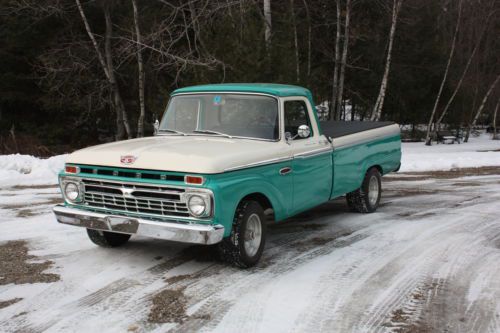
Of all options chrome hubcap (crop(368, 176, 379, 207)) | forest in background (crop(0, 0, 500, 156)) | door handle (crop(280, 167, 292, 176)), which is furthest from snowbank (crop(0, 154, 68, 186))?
door handle (crop(280, 167, 292, 176))

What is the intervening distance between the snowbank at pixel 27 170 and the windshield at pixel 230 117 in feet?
24.1

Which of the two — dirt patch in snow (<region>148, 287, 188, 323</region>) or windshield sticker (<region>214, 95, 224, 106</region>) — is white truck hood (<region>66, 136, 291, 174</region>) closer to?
windshield sticker (<region>214, 95, 224, 106</region>)

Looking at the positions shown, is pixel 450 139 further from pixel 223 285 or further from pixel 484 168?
pixel 223 285

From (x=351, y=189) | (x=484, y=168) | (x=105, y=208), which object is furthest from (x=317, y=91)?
(x=105, y=208)

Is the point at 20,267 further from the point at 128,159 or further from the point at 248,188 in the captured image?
the point at 248,188

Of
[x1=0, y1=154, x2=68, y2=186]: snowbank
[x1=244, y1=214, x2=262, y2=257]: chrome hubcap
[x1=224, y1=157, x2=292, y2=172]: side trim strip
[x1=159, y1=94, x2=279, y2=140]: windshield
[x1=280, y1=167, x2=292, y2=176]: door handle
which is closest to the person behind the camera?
[x1=224, y1=157, x2=292, y2=172]: side trim strip

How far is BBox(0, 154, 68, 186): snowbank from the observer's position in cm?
1272

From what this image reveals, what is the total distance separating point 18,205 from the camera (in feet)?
31.3

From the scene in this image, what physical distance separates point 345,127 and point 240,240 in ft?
12.9

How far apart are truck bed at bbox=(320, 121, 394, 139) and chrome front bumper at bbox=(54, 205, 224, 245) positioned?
10.5ft

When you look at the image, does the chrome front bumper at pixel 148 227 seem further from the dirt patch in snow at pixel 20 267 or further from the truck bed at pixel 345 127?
the truck bed at pixel 345 127

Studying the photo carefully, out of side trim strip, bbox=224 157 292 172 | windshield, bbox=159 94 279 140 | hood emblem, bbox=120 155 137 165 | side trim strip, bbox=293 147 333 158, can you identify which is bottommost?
side trim strip, bbox=224 157 292 172

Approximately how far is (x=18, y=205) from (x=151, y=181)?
546 centimetres

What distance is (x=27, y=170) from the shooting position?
14.0 meters
